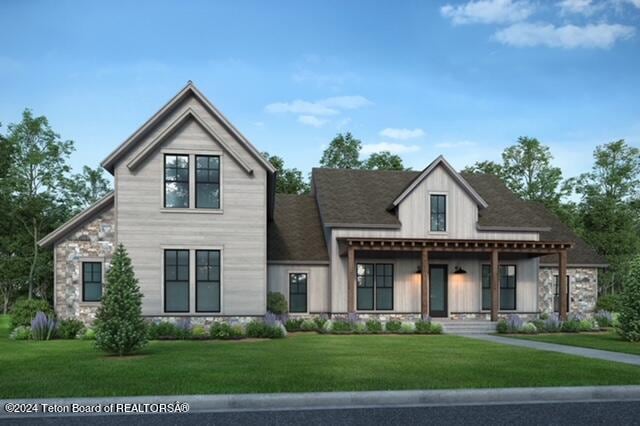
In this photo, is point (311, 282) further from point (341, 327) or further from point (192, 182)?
point (192, 182)

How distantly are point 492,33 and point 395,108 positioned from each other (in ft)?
29.7

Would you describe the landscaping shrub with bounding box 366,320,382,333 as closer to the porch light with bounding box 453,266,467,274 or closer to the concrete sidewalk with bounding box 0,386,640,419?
the porch light with bounding box 453,266,467,274

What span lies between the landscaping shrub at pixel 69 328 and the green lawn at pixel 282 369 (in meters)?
3.01

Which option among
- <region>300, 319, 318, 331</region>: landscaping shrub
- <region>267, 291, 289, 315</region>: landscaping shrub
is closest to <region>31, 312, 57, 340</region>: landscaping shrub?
<region>267, 291, 289, 315</region>: landscaping shrub

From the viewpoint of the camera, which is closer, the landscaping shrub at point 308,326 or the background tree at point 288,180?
the landscaping shrub at point 308,326

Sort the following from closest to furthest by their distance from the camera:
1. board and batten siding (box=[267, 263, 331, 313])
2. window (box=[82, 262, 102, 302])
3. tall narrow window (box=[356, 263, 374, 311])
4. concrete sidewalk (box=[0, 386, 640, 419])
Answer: concrete sidewalk (box=[0, 386, 640, 419]), window (box=[82, 262, 102, 302]), board and batten siding (box=[267, 263, 331, 313]), tall narrow window (box=[356, 263, 374, 311])

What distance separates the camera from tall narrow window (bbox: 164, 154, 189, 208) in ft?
71.4

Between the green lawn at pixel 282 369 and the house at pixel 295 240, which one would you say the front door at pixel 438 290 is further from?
the green lawn at pixel 282 369

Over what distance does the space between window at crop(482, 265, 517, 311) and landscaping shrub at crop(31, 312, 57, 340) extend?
62.3 feet

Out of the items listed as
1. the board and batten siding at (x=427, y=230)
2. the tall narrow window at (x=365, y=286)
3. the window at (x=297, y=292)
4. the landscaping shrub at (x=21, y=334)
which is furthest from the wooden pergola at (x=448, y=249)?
the landscaping shrub at (x=21, y=334)

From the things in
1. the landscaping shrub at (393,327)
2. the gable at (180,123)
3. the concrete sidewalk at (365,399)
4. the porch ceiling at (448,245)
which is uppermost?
the gable at (180,123)

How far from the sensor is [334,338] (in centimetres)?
2105

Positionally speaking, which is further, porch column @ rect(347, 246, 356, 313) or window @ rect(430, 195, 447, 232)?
window @ rect(430, 195, 447, 232)

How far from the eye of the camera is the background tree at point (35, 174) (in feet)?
150
